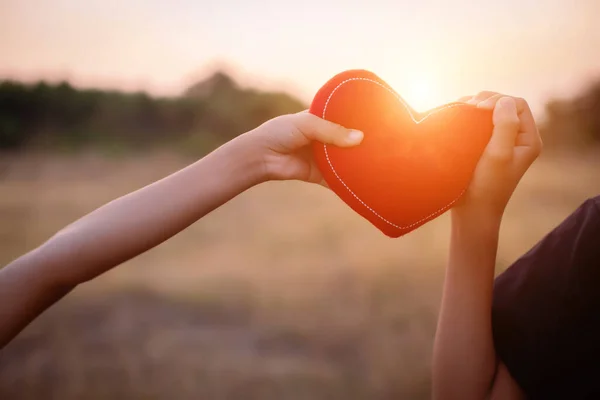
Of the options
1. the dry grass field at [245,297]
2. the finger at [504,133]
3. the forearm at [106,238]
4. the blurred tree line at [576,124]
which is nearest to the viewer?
the forearm at [106,238]

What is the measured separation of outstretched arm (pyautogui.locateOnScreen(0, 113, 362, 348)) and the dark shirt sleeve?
0.29 metres

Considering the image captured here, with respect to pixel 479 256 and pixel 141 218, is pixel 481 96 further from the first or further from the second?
pixel 141 218

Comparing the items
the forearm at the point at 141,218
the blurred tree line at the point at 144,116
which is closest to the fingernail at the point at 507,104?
the forearm at the point at 141,218

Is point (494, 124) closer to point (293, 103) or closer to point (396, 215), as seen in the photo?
point (396, 215)

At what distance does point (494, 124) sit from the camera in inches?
19.5

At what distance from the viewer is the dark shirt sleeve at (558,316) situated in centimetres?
51

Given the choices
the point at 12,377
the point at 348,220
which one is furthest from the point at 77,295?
the point at 348,220

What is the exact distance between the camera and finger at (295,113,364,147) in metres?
0.48

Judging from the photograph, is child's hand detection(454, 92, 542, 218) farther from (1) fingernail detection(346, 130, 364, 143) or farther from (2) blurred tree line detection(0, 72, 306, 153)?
(2) blurred tree line detection(0, 72, 306, 153)

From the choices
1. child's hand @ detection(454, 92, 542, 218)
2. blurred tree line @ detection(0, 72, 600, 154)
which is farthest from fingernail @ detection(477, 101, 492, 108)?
blurred tree line @ detection(0, 72, 600, 154)

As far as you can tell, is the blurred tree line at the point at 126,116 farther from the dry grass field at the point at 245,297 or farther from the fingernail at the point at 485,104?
the fingernail at the point at 485,104

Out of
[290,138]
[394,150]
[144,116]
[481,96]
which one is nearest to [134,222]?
[290,138]

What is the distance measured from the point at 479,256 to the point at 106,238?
350mm

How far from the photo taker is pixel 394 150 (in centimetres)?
52
